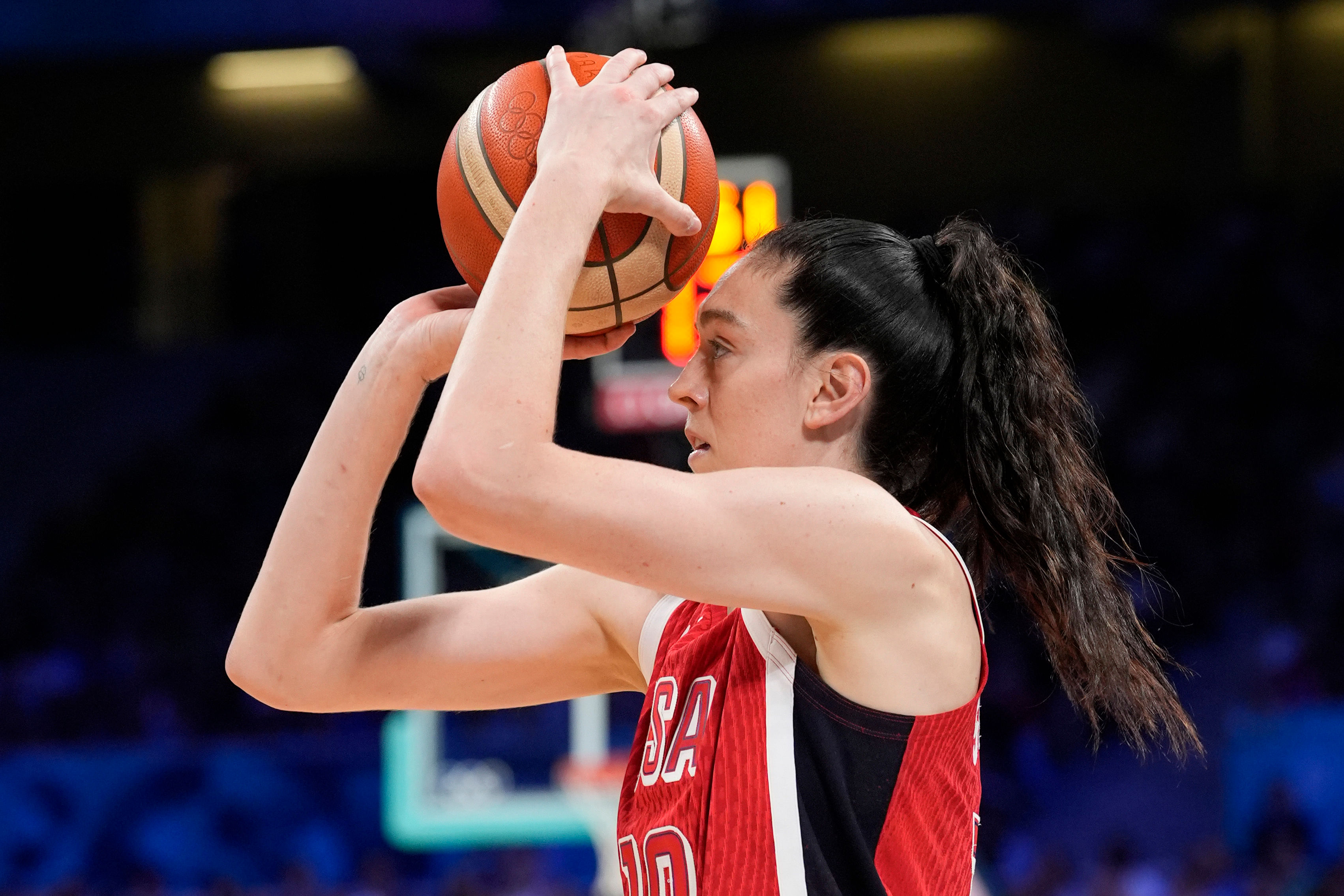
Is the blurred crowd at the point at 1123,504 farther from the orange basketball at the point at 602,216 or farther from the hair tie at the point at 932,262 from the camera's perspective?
the orange basketball at the point at 602,216

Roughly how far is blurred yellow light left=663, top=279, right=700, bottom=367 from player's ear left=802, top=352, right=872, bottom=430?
3896 millimetres

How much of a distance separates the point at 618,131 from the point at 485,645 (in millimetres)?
723

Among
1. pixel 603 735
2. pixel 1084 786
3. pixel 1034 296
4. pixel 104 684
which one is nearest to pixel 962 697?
pixel 1034 296

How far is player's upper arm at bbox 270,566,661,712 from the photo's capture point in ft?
6.32

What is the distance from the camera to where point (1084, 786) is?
654 cm

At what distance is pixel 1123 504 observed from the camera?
802cm

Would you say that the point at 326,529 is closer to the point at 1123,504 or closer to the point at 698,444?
the point at 698,444

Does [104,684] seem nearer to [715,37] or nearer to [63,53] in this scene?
[63,53]

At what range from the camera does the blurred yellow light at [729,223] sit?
5.50 metres

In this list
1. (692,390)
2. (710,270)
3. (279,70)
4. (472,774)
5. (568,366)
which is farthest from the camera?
(279,70)

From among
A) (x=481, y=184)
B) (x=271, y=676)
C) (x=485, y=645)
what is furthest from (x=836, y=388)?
(x=271, y=676)

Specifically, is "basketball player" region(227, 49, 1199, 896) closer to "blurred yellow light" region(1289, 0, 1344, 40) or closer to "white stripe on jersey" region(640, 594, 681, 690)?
"white stripe on jersey" region(640, 594, 681, 690)

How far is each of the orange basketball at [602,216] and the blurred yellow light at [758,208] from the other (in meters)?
3.87

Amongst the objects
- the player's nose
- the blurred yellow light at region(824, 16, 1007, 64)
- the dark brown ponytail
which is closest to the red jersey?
the dark brown ponytail
